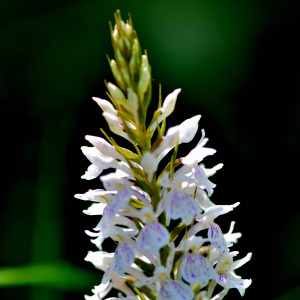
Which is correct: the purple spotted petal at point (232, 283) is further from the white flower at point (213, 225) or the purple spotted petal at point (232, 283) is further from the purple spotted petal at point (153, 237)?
the purple spotted petal at point (153, 237)

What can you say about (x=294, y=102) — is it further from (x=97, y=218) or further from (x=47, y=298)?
A: (x=47, y=298)

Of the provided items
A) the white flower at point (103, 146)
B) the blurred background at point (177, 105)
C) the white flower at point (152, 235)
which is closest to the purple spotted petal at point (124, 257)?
the white flower at point (152, 235)

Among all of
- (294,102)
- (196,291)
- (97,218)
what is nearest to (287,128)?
(294,102)

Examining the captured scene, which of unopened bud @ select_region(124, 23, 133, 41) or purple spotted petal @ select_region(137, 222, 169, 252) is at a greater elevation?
unopened bud @ select_region(124, 23, 133, 41)

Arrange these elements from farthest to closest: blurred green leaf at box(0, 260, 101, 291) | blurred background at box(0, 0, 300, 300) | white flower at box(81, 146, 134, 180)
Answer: blurred background at box(0, 0, 300, 300) → blurred green leaf at box(0, 260, 101, 291) → white flower at box(81, 146, 134, 180)

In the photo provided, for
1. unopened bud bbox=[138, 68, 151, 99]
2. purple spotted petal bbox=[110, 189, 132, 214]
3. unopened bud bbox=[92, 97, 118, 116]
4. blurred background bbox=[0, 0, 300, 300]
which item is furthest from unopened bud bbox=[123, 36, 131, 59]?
blurred background bbox=[0, 0, 300, 300]

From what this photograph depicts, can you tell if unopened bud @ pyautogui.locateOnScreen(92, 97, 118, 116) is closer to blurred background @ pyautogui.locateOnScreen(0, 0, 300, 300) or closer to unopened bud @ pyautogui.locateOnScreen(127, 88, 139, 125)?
unopened bud @ pyautogui.locateOnScreen(127, 88, 139, 125)
